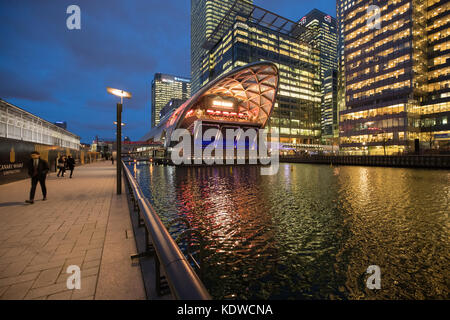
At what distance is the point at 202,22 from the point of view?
14075 centimetres

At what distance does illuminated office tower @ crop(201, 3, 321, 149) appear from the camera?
81.8m

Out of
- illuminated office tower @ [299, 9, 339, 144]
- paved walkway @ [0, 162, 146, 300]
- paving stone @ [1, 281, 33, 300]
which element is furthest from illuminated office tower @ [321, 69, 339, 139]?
paving stone @ [1, 281, 33, 300]

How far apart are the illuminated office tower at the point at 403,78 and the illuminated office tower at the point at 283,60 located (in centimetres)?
2590

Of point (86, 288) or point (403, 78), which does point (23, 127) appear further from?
point (403, 78)

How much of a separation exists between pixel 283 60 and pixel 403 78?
46391 mm

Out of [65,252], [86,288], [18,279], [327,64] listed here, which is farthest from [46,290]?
[327,64]

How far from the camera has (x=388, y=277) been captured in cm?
338

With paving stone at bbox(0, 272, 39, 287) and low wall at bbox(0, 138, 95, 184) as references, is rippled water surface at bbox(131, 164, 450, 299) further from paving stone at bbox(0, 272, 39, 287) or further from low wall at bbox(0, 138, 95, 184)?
low wall at bbox(0, 138, 95, 184)

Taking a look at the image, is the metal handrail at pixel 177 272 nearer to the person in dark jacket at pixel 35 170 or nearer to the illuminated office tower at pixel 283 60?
the person in dark jacket at pixel 35 170

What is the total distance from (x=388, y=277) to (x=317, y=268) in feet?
3.54

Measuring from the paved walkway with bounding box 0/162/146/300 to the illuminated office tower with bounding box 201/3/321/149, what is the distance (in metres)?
81.3

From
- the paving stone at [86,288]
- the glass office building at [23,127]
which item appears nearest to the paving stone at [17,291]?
the paving stone at [86,288]
